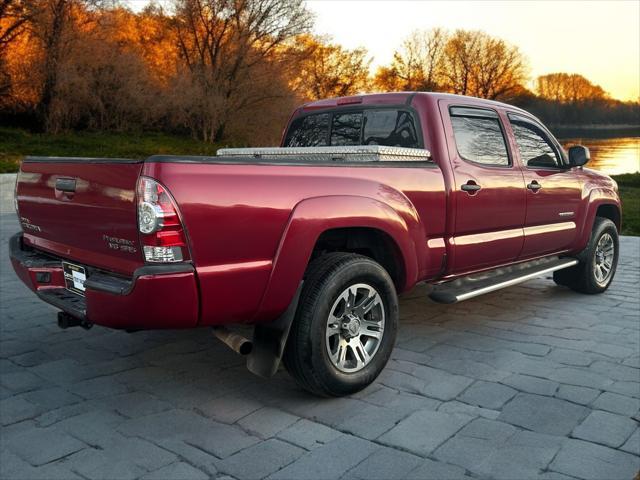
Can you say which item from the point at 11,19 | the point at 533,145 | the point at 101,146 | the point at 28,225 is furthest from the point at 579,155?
the point at 11,19

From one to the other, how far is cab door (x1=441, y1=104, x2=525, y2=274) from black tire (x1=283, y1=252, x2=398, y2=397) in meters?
1.09

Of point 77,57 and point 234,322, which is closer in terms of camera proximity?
point 234,322

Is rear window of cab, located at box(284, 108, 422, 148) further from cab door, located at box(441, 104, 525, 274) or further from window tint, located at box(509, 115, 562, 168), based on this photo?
window tint, located at box(509, 115, 562, 168)

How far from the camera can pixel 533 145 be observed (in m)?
5.45

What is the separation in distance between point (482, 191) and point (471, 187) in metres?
0.17

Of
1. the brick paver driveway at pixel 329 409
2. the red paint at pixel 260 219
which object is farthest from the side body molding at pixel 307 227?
the brick paver driveway at pixel 329 409

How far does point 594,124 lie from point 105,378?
34.1ft

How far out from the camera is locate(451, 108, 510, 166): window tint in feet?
15.0

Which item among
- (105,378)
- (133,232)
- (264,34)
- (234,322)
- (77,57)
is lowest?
(105,378)

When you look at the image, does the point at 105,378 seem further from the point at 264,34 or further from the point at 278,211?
the point at 264,34

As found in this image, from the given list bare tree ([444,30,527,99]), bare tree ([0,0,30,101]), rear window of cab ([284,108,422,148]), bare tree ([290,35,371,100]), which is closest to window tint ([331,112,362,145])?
A: rear window of cab ([284,108,422,148])

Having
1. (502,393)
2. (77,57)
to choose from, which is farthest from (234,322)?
(77,57)

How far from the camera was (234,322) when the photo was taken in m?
3.18

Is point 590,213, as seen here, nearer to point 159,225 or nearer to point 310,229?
point 310,229
